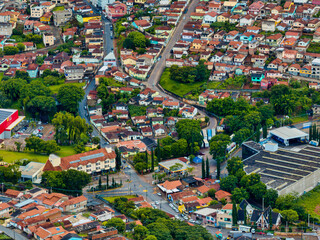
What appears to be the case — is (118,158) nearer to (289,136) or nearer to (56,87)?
(289,136)

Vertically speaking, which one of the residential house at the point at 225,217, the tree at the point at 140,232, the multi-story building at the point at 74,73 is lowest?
the residential house at the point at 225,217

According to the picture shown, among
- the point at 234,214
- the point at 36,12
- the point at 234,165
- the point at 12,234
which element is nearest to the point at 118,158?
the point at 234,165

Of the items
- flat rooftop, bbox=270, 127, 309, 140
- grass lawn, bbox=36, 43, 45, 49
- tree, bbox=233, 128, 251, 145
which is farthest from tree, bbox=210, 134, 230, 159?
grass lawn, bbox=36, 43, 45, 49

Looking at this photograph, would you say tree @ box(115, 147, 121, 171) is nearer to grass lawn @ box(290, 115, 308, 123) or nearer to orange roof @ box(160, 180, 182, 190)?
orange roof @ box(160, 180, 182, 190)

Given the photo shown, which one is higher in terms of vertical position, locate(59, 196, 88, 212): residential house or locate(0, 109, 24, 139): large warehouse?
locate(0, 109, 24, 139): large warehouse

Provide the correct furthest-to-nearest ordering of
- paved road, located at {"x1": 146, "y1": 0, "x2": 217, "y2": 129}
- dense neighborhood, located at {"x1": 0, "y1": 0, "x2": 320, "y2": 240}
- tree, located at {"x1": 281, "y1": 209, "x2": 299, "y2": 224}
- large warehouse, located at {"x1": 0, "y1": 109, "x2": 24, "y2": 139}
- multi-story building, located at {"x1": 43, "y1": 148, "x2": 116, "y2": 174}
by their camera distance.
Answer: paved road, located at {"x1": 146, "y1": 0, "x2": 217, "y2": 129}, large warehouse, located at {"x1": 0, "y1": 109, "x2": 24, "y2": 139}, multi-story building, located at {"x1": 43, "y1": 148, "x2": 116, "y2": 174}, dense neighborhood, located at {"x1": 0, "y1": 0, "x2": 320, "y2": 240}, tree, located at {"x1": 281, "y1": 209, "x2": 299, "y2": 224}

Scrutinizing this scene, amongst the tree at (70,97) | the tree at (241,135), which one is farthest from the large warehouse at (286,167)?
the tree at (70,97)

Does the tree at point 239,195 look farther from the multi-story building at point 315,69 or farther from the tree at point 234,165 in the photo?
the multi-story building at point 315,69

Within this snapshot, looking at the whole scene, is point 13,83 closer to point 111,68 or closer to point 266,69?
point 111,68
